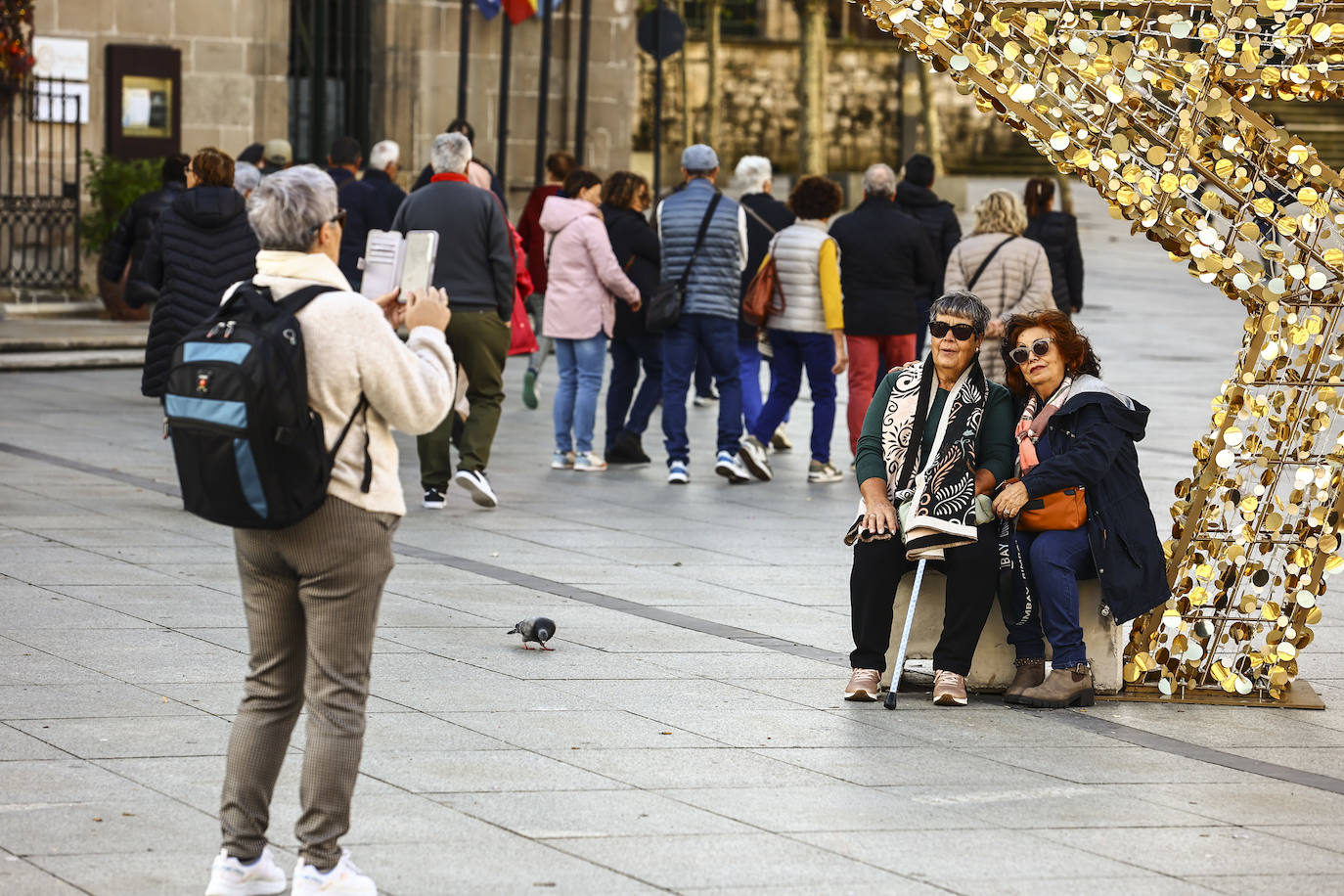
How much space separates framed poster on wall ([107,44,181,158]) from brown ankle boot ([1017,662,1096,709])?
53.0ft

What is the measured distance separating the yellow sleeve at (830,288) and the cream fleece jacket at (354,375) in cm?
728

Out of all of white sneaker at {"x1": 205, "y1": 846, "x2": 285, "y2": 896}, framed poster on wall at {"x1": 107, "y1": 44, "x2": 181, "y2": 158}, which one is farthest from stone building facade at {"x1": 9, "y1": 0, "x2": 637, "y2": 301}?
white sneaker at {"x1": 205, "y1": 846, "x2": 285, "y2": 896}

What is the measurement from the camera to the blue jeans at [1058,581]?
6453 mm

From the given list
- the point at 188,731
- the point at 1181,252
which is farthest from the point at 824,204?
the point at 188,731

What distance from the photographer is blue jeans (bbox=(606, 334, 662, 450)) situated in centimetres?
1216

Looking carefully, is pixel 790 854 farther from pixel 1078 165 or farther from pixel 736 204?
pixel 736 204

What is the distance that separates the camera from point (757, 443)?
12.1 metres

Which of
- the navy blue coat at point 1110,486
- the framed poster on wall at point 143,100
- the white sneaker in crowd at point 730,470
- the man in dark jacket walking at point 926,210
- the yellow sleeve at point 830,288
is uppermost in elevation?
the framed poster on wall at point 143,100

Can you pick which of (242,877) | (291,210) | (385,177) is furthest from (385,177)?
(242,877)

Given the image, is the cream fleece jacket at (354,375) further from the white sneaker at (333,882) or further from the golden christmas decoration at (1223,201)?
the golden christmas decoration at (1223,201)

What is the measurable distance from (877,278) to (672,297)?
126cm

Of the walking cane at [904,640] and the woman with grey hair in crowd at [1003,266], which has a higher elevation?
the woman with grey hair in crowd at [1003,266]

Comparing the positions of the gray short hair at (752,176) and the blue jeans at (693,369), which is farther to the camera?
the gray short hair at (752,176)

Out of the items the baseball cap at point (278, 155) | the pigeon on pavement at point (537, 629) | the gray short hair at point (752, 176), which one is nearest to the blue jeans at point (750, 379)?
the gray short hair at point (752, 176)
